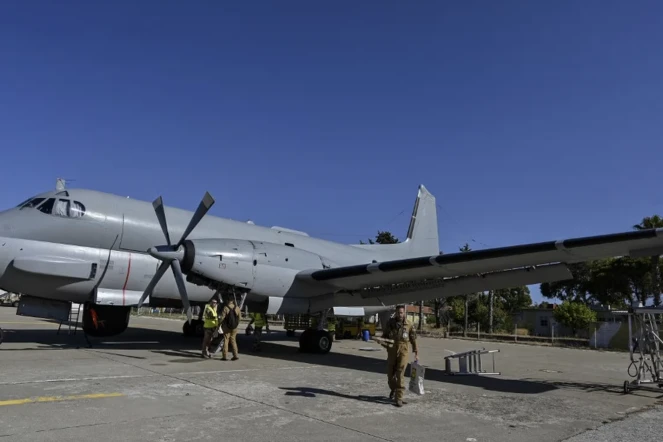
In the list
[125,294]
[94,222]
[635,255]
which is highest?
[94,222]

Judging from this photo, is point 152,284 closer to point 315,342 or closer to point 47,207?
point 47,207

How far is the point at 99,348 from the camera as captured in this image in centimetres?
1404

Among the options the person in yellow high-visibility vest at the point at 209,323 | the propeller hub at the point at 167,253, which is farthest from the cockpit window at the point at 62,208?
the person in yellow high-visibility vest at the point at 209,323

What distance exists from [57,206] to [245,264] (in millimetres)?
5660

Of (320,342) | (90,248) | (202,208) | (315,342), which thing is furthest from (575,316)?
(90,248)

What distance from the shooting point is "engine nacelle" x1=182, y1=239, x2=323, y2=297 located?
41.3 feet

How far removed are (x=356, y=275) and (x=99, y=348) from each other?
770cm

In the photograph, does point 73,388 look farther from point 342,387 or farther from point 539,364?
point 539,364

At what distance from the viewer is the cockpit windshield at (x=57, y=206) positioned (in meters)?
13.6

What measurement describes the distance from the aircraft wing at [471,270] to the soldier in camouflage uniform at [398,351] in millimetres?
3980

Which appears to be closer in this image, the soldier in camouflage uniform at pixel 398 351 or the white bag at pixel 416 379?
the soldier in camouflage uniform at pixel 398 351

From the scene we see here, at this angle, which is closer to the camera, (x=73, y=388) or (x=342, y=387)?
(x=73, y=388)

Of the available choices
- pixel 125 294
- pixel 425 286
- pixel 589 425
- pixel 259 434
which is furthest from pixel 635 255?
pixel 125 294

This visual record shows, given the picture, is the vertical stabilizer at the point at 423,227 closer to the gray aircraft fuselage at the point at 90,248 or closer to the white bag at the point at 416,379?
the gray aircraft fuselage at the point at 90,248
